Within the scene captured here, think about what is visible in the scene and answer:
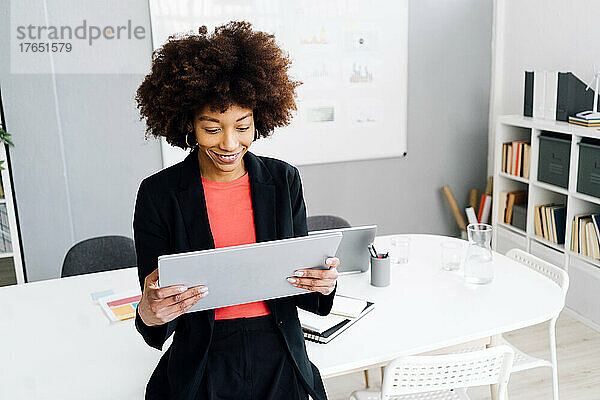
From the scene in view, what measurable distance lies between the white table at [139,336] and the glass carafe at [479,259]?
41mm

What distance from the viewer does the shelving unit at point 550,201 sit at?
3475 mm

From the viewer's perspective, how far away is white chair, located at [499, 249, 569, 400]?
2256mm

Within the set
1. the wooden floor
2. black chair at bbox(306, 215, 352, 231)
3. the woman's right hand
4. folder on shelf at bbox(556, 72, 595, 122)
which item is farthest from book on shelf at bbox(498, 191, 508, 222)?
the woman's right hand

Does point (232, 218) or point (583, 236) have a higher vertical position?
point (232, 218)

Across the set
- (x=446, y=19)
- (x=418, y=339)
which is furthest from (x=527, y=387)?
(x=446, y=19)

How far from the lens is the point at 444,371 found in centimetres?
169

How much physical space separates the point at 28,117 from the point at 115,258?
134 centimetres

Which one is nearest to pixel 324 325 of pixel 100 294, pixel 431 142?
pixel 100 294

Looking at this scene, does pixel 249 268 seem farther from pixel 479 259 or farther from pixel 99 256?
pixel 99 256

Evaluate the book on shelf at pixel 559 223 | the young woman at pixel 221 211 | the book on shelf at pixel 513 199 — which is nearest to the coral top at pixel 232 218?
the young woman at pixel 221 211

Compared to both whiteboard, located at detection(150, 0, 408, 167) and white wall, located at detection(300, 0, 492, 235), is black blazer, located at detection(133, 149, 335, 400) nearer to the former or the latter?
whiteboard, located at detection(150, 0, 408, 167)

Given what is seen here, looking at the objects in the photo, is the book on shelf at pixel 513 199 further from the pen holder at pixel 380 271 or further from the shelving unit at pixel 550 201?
the pen holder at pixel 380 271

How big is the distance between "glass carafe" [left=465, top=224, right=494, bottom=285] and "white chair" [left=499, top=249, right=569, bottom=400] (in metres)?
0.24

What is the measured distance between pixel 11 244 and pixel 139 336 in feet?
6.97
